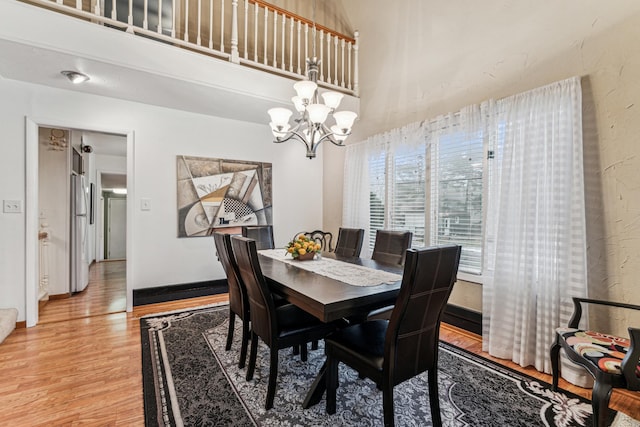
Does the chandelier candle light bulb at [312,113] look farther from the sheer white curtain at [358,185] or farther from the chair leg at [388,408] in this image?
the chair leg at [388,408]

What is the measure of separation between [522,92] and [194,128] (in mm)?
3567

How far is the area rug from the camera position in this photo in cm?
164

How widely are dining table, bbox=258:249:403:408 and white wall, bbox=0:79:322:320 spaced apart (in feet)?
6.35

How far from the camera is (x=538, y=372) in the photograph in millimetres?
2156

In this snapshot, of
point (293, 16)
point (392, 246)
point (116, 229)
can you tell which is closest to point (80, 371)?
point (392, 246)

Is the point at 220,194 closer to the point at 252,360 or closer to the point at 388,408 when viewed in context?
the point at 252,360

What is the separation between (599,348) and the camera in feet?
5.25

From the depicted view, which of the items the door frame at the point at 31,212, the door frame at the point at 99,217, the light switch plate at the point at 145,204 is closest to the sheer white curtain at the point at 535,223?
the light switch plate at the point at 145,204

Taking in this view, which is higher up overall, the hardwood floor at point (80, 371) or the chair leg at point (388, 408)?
the chair leg at point (388, 408)

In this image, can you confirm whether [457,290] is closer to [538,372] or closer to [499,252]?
[499,252]

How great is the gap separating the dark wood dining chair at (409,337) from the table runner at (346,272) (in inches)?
12.3

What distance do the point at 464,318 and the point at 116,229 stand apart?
844 cm

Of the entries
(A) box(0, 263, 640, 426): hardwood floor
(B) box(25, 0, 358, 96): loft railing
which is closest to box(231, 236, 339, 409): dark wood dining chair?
(A) box(0, 263, 640, 426): hardwood floor

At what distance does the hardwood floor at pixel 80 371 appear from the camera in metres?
1.70
